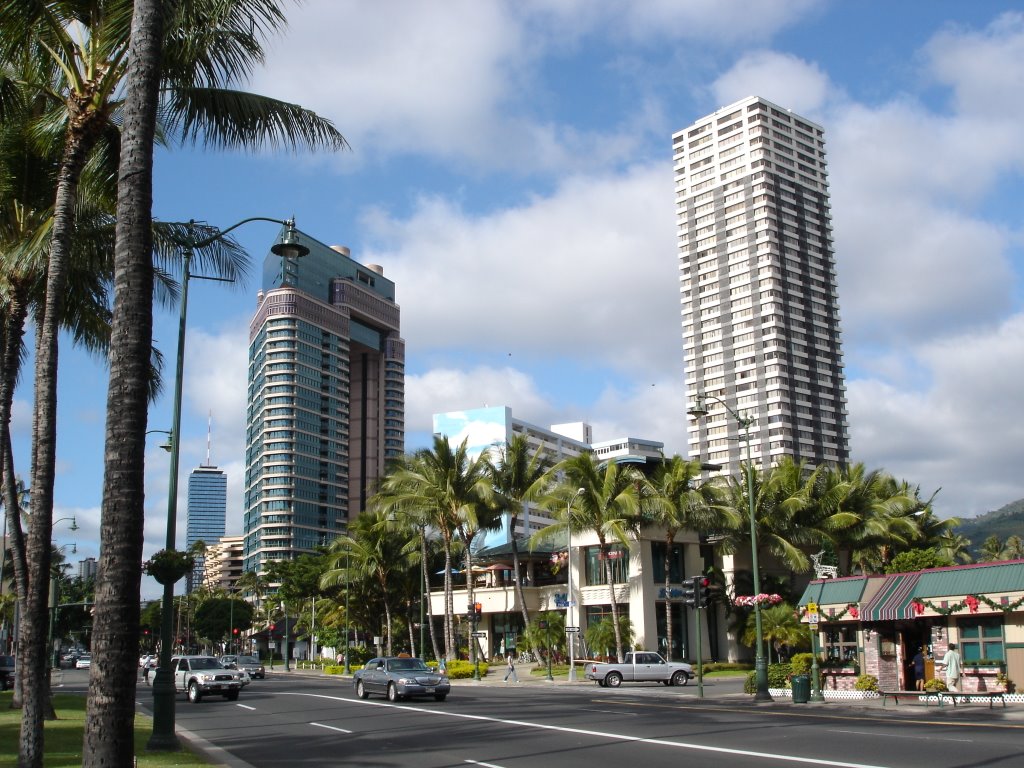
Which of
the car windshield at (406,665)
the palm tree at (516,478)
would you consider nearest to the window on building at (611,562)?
the palm tree at (516,478)

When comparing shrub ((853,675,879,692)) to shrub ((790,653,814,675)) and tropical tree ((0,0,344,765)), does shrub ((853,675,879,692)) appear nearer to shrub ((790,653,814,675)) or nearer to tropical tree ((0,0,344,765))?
shrub ((790,653,814,675))

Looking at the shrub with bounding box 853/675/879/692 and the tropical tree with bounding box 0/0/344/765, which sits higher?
the tropical tree with bounding box 0/0/344/765

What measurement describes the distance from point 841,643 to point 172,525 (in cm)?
2193

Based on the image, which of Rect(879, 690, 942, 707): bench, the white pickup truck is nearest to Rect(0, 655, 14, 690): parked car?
the white pickup truck

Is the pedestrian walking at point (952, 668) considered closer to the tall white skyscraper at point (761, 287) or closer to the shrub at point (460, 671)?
the shrub at point (460, 671)

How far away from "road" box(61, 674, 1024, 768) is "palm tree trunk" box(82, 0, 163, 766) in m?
7.34

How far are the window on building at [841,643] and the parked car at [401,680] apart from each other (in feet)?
40.9

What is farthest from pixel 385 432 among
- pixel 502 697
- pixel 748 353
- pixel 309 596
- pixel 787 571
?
pixel 502 697

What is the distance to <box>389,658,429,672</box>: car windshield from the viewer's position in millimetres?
31781

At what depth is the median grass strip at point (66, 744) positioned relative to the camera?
14541 mm

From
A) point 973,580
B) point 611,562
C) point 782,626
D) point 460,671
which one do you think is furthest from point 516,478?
point 973,580

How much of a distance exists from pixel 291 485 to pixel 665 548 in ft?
386

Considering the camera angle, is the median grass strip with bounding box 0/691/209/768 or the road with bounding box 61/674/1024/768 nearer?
the median grass strip with bounding box 0/691/209/768

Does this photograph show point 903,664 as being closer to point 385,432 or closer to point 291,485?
point 291,485
